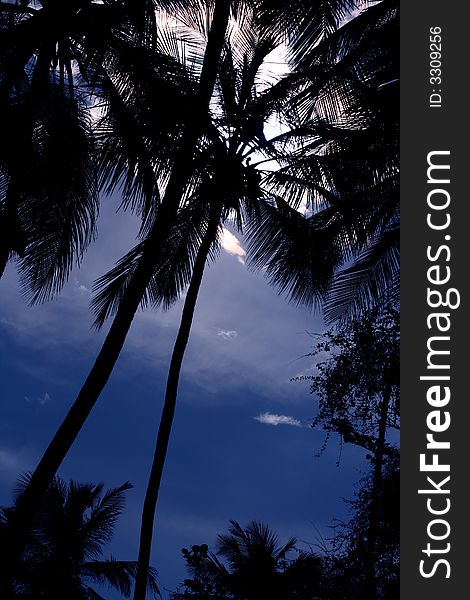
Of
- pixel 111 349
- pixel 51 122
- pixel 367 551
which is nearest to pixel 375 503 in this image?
pixel 367 551

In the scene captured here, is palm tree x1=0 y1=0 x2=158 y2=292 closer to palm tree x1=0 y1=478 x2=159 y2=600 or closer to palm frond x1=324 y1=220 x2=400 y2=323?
palm frond x1=324 y1=220 x2=400 y2=323

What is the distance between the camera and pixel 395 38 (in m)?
9.07

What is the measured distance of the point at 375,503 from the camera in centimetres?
1136

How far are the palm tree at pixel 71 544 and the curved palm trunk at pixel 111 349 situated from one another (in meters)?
11.2

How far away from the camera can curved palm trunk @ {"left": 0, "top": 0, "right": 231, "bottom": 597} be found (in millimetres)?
6344

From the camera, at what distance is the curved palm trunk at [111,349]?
634cm

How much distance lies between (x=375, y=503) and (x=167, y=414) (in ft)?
13.1

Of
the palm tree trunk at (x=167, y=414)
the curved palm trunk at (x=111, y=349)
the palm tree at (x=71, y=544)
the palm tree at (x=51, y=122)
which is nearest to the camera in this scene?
the curved palm trunk at (x=111, y=349)

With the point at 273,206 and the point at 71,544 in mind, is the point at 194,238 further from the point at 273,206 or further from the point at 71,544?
the point at 71,544

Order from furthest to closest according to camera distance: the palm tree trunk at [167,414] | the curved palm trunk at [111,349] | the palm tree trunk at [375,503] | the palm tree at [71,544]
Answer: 1. the palm tree at [71,544]
2. the palm tree trunk at [375,503]
3. the palm tree trunk at [167,414]
4. the curved palm trunk at [111,349]

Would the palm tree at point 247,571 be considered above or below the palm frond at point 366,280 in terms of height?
below

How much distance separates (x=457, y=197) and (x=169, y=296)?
30.3 feet

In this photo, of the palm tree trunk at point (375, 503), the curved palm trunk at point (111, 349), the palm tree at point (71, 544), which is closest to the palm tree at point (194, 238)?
the curved palm trunk at point (111, 349)

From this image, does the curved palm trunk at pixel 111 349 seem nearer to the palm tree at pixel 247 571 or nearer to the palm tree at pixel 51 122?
the palm tree at pixel 51 122
